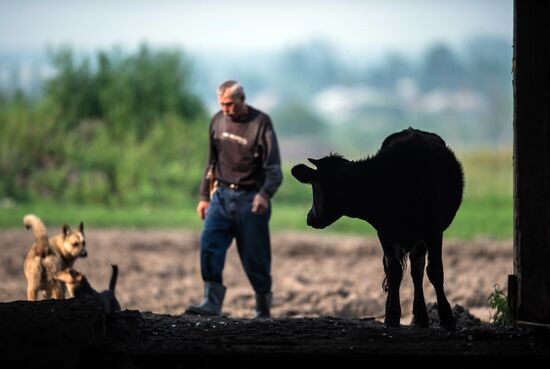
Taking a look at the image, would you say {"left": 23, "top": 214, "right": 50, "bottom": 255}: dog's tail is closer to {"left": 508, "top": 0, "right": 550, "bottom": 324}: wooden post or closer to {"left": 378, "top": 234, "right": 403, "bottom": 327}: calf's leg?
{"left": 378, "top": 234, "right": 403, "bottom": 327}: calf's leg

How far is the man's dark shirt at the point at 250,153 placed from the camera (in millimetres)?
11133

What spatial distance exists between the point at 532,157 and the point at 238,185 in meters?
3.67

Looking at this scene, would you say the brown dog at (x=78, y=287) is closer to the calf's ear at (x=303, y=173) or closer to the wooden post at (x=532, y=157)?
the calf's ear at (x=303, y=173)

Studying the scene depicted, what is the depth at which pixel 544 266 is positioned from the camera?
8039 mm

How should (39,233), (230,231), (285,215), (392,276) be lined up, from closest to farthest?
(392,276) < (39,233) < (230,231) < (285,215)

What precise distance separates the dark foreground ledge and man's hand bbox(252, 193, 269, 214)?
2.62 metres

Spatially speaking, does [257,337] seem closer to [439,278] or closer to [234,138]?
[439,278]

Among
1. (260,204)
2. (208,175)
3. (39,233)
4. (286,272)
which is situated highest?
(208,175)

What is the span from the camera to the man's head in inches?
435

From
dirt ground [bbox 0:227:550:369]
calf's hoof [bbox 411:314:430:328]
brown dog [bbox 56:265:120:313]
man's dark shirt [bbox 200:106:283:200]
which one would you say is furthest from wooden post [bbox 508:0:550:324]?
brown dog [bbox 56:265:120:313]

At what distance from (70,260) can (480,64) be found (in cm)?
7312

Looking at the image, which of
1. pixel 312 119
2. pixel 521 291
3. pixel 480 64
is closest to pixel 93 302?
pixel 521 291

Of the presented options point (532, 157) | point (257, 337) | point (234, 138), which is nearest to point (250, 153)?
point (234, 138)

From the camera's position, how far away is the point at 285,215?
25.5 m
